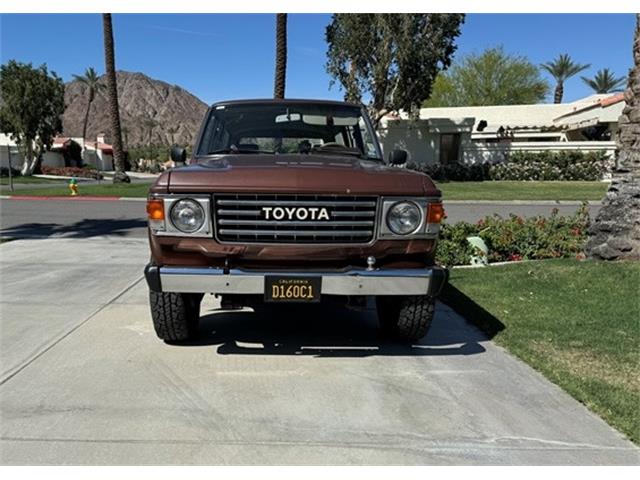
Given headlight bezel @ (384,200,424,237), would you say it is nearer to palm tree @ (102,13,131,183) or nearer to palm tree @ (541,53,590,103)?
palm tree @ (102,13,131,183)

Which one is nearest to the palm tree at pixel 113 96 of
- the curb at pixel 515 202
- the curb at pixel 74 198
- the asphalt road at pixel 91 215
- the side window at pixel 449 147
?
the curb at pixel 74 198

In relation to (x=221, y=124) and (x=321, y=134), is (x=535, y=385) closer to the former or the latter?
(x=321, y=134)

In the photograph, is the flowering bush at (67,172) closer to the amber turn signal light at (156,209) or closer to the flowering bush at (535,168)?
the flowering bush at (535,168)

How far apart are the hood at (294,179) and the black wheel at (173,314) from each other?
90cm

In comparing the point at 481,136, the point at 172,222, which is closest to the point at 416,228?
the point at 172,222

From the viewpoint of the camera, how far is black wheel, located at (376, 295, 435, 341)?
4.62 meters

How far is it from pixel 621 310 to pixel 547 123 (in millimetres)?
36568

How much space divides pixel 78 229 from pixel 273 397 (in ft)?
33.0

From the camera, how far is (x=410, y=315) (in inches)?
183

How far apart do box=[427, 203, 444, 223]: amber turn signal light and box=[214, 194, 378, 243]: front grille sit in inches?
15.2

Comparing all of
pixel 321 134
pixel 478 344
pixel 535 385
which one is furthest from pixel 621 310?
pixel 321 134

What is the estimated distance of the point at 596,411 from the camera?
3666mm

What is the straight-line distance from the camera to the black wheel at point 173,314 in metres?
4.46

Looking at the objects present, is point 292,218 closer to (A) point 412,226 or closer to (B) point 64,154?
(A) point 412,226
